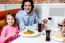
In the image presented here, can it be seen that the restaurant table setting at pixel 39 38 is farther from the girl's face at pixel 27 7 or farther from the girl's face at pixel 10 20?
the girl's face at pixel 27 7

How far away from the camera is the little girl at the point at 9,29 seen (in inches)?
77.5

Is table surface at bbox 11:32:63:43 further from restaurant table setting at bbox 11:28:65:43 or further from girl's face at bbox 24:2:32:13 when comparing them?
girl's face at bbox 24:2:32:13

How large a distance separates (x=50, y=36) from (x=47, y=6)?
2.17ft

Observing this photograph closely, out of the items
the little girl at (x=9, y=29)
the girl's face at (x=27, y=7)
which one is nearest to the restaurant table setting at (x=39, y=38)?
the little girl at (x=9, y=29)

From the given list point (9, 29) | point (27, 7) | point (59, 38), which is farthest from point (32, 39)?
point (27, 7)

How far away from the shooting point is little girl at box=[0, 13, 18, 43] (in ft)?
6.46

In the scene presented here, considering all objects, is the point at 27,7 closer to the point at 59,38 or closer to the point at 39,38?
the point at 39,38

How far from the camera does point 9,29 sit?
6.71ft

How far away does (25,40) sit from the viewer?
5.65 ft

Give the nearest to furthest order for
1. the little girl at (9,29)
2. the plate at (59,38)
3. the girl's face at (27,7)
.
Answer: the plate at (59,38)
the little girl at (9,29)
the girl's face at (27,7)

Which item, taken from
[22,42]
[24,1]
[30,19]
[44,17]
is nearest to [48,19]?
[44,17]

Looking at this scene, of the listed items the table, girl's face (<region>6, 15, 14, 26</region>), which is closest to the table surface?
the table

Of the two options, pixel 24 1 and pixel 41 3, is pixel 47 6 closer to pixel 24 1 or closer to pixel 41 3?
pixel 41 3

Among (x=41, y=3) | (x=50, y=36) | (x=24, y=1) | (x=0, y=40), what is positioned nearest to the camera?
(x=50, y=36)
